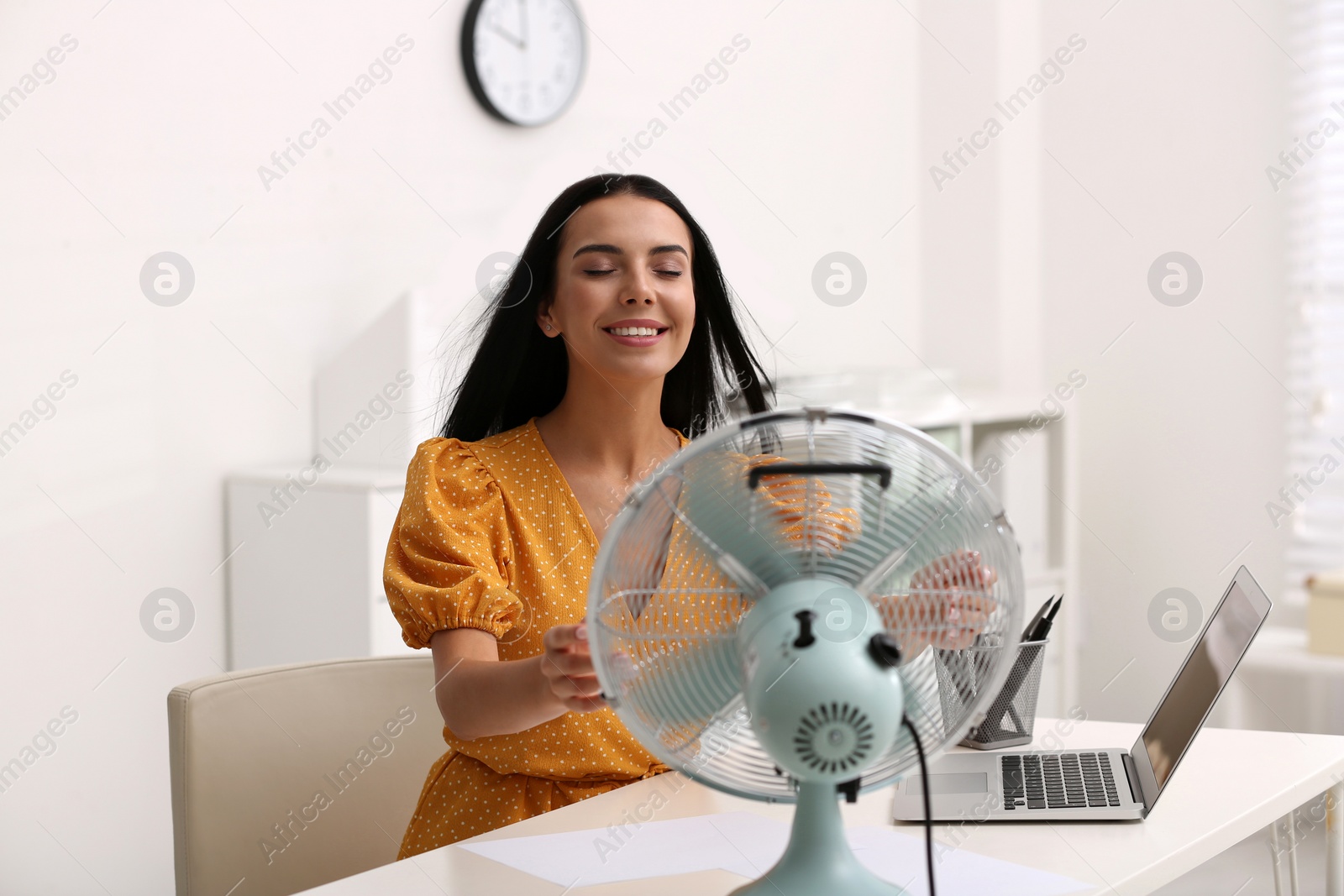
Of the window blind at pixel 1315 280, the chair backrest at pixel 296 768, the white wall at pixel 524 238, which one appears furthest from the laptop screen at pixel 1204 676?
the window blind at pixel 1315 280

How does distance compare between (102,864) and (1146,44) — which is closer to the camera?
(102,864)

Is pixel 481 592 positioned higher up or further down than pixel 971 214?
further down

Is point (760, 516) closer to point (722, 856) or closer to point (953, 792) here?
point (722, 856)

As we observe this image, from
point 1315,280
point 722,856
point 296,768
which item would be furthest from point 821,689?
point 1315,280

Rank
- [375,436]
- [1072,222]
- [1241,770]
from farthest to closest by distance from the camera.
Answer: [1072,222] → [375,436] → [1241,770]

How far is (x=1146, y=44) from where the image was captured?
11.6 feet

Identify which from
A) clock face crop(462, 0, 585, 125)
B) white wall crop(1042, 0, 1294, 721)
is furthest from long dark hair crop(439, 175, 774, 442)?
white wall crop(1042, 0, 1294, 721)

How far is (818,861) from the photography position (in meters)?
0.92

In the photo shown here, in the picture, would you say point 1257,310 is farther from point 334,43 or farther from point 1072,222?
point 334,43

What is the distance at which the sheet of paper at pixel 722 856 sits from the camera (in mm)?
1042

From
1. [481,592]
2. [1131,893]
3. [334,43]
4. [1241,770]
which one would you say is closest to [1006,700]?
[1241,770]

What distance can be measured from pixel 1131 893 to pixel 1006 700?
0.38m

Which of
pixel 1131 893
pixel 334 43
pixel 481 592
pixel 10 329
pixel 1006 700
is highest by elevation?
pixel 334 43

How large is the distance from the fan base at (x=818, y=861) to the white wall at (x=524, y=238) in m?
1.70
